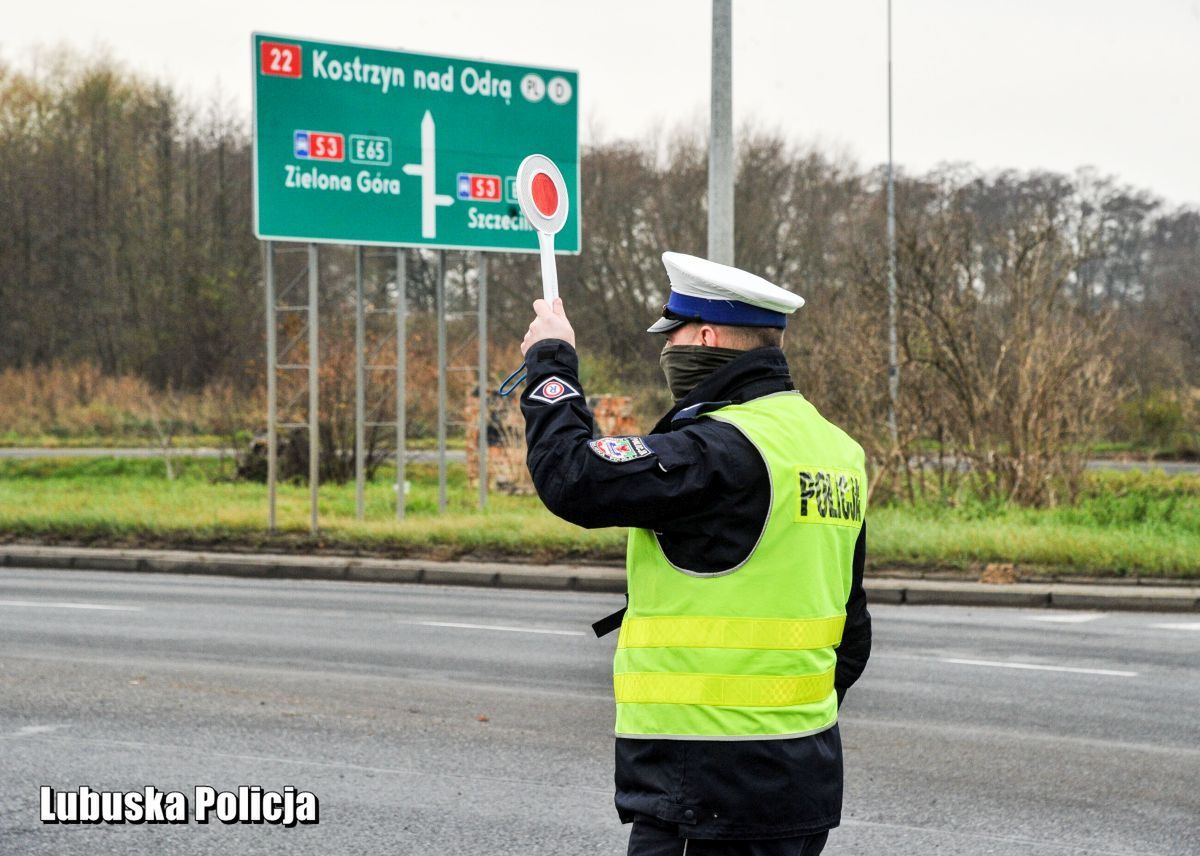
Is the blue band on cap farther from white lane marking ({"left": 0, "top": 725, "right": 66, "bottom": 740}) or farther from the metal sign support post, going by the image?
the metal sign support post

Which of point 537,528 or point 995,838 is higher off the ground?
point 537,528

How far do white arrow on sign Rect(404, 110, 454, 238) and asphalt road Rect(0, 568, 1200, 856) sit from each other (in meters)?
6.41

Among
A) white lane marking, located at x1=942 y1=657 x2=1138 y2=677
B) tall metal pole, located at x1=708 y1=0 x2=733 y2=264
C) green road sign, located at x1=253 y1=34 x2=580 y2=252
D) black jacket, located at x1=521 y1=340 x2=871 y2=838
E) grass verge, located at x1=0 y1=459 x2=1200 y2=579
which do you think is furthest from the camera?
green road sign, located at x1=253 y1=34 x2=580 y2=252

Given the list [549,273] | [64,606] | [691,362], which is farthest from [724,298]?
[64,606]

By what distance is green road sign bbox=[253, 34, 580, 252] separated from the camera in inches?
634

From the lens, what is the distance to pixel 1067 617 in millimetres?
11719

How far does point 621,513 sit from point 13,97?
47599 mm

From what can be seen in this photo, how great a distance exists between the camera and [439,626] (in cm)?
1079

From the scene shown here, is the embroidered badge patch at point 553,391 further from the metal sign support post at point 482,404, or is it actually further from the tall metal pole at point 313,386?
the metal sign support post at point 482,404

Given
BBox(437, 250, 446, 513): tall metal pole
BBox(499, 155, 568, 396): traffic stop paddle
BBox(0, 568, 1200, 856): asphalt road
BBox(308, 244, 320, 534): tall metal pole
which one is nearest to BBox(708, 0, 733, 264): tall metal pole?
BBox(0, 568, 1200, 856): asphalt road

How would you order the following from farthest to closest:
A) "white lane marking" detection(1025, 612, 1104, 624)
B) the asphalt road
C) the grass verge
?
the grass verge → "white lane marking" detection(1025, 612, 1104, 624) → the asphalt road

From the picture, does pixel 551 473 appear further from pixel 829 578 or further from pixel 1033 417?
pixel 1033 417

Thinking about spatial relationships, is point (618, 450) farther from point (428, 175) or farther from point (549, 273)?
point (428, 175)

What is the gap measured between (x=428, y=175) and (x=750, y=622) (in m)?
14.9
